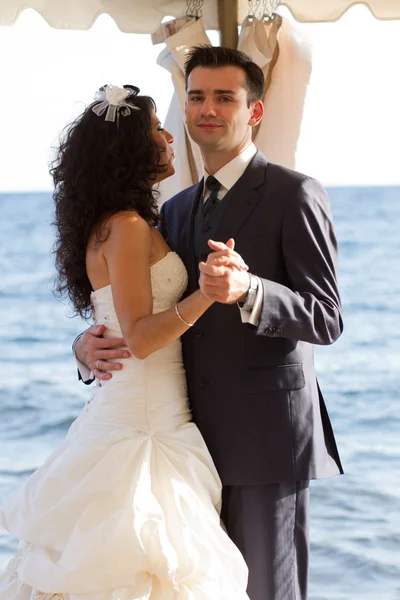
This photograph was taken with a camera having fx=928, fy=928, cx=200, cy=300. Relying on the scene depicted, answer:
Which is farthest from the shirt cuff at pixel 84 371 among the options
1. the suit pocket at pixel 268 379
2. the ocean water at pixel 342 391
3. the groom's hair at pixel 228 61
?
the ocean water at pixel 342 391

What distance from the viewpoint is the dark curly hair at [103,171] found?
2.66 meters

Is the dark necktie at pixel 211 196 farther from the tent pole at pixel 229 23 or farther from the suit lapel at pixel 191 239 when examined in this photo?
the tent pole at pixel 229 23

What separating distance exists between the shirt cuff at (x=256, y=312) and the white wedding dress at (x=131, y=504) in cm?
35

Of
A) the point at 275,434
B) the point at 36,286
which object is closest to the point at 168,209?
the point at 275,434

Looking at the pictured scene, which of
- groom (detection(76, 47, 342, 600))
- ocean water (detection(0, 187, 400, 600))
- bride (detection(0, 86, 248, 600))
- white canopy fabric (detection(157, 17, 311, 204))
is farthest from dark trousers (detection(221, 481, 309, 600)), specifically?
ocean water (detection(0, 187, 400, 600))

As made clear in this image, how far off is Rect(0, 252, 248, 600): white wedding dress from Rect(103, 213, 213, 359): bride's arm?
10 cm

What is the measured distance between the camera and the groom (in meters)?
2.63

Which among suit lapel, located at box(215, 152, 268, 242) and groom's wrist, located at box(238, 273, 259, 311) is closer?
groom's wrist, located at box(238, 273, 259, 311)

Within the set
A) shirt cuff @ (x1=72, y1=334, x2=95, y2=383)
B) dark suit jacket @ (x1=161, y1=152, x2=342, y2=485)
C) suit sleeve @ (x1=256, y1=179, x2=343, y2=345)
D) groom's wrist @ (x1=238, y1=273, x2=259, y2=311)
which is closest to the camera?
groom's wrist @ (x1=238, y1=273, x2=259, y2=311)

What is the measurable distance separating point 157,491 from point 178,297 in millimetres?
568

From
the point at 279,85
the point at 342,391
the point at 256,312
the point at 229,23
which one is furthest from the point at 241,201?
the point at 342,391

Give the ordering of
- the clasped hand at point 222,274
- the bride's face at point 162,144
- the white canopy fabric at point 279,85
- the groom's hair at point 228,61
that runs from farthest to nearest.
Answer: the white canopy fabric at point 279,85 → the groom's hair at point 228,61 → the bride's face at point 162,144 → the clasped hand at point 222,274

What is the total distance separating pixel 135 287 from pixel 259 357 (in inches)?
16.4

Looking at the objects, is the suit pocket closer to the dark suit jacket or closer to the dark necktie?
the dark suit jacket
